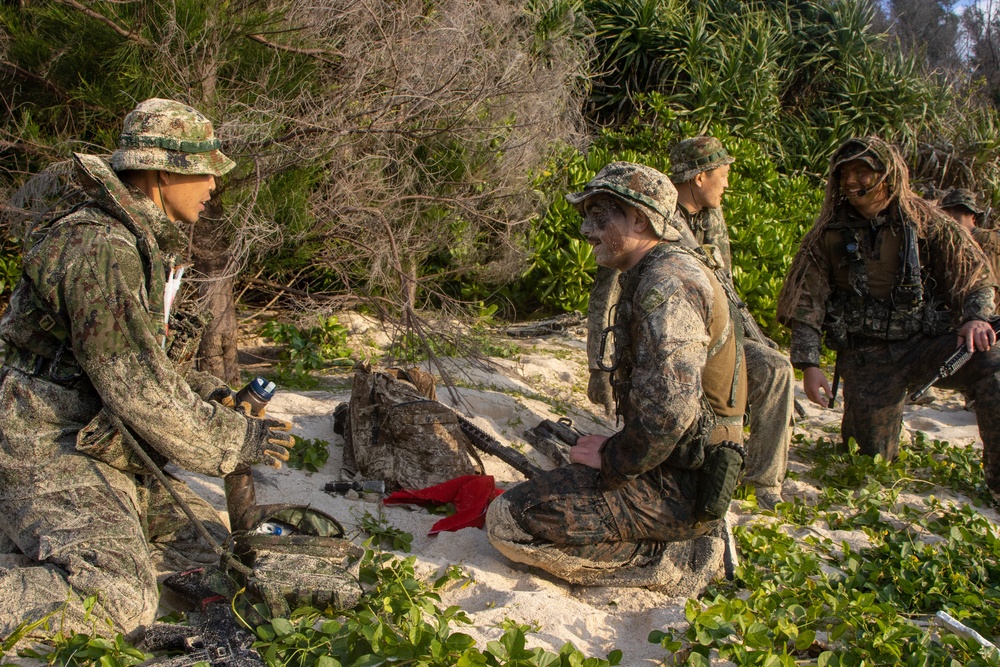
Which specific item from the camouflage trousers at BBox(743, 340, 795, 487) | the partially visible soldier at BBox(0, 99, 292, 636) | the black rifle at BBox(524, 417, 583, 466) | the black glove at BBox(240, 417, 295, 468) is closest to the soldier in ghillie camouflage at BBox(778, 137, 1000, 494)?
the camouflage trousers at BBox(743, 340, 795, 487)

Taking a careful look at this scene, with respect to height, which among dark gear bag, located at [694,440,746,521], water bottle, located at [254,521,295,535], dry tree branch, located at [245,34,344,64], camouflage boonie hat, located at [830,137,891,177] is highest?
camouflage boonie hat, located at [830,137,891,177]

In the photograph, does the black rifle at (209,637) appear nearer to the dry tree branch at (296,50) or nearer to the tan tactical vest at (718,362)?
the tan tactical vest at (718,362)

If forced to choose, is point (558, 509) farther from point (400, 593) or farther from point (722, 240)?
point (722, 240)

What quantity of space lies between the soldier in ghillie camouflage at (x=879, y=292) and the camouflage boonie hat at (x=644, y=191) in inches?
88.2

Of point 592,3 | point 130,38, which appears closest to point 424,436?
point 130,38

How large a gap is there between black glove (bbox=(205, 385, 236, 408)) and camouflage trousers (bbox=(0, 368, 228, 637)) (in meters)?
0.46

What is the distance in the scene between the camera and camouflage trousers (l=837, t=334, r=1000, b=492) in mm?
4859

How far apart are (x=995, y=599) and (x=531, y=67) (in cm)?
547

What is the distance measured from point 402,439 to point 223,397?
1067mm

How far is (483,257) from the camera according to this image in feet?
23.7

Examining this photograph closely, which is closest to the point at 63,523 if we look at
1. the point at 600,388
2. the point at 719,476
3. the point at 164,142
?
the point at 164,142

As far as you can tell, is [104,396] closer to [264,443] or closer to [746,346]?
[264,443]

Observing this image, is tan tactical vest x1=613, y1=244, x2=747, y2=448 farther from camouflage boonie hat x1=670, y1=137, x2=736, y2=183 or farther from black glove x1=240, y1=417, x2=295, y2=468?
camouflage boonie hat x1=670, y1=137, x2=736, y2=183

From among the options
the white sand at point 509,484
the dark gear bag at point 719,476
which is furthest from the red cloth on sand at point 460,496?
the dark gear bag at point 719,476
